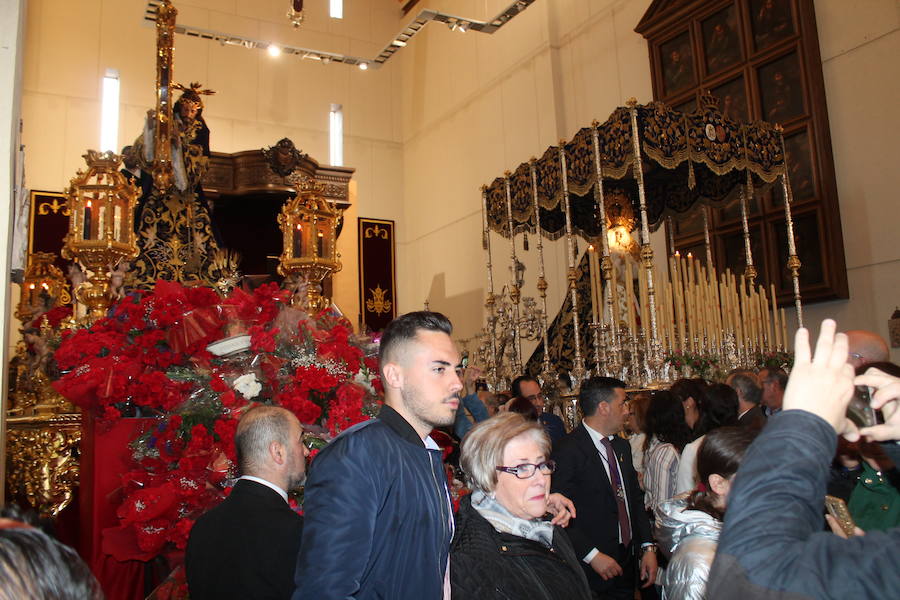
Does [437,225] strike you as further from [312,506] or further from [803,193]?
[312,506]

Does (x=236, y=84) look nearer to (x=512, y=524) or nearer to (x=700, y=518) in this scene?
(x=512, y=524)

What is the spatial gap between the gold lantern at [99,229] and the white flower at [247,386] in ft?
5.18

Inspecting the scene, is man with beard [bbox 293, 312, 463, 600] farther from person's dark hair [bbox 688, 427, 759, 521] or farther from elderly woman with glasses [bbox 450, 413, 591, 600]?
person's dark hair [bbox 688, 427, 759, 521]

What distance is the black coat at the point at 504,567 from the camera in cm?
213

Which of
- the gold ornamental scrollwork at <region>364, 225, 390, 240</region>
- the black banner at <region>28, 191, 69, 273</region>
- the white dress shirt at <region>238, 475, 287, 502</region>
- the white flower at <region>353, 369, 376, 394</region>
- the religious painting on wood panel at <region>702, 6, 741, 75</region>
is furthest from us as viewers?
the gold ornamental scrollwork at <region>364, 225, 390, 240</region>

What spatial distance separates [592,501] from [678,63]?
788cm

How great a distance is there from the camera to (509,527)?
91.9 inches

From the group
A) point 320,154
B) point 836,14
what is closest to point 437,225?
point 320,154

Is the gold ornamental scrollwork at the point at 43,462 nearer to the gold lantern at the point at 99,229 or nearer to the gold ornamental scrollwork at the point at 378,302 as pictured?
the gold lantern at the point at 99,229

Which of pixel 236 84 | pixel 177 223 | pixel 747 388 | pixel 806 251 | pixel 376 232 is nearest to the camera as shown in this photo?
pixel 747 388

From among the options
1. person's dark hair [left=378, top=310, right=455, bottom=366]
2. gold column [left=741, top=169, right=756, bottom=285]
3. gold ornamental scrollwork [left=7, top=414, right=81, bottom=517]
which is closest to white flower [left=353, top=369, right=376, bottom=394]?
person's dark hair [left=378, top=310, right=455, bottom=366]

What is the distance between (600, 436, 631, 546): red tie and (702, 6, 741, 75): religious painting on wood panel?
22.9 ft

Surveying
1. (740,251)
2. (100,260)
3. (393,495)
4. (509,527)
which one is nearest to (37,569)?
(393,495)

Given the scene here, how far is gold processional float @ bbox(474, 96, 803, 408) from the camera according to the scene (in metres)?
7.09
